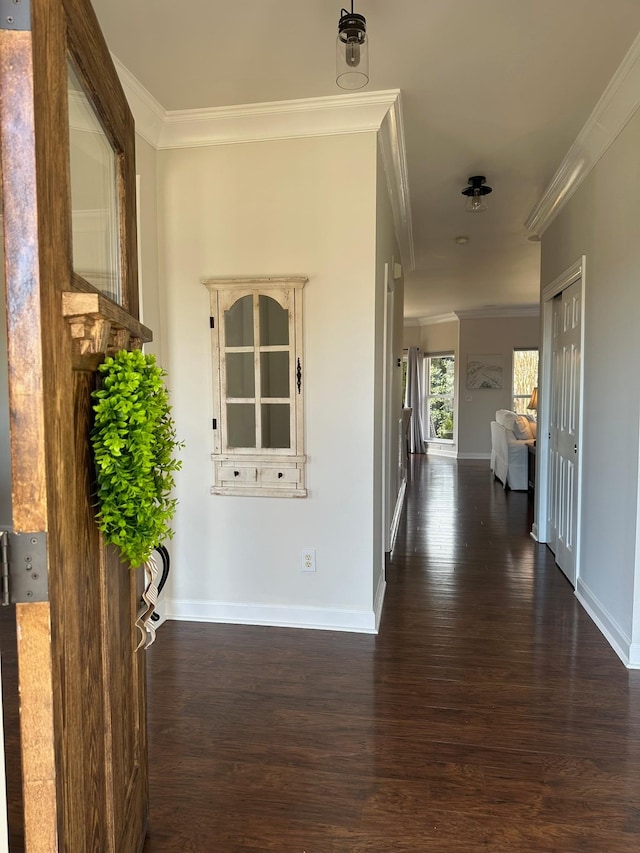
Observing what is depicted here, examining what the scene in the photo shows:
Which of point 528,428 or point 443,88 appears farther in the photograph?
point 528,428

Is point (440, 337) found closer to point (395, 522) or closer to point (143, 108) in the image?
point (395, 522)

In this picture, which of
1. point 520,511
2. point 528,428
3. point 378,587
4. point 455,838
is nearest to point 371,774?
point 455,838

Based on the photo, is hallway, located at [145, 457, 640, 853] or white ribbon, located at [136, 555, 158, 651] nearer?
white ribbon, located at [136, 555, 158, 651]

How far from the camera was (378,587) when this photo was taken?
3.23 meters

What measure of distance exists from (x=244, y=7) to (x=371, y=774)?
2793 mm

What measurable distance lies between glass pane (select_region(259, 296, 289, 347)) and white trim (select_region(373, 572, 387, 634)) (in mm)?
1535

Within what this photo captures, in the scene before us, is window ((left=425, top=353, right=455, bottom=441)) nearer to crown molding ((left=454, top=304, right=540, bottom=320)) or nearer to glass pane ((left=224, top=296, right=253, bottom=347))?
crown molding ((left=454, top=304, right=540, bottom=320))

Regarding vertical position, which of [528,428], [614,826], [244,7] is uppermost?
[244,7]

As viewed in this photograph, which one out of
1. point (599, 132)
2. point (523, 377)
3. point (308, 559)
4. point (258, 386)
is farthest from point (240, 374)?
point (523, 377)

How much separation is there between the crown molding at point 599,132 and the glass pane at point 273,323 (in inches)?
74.2

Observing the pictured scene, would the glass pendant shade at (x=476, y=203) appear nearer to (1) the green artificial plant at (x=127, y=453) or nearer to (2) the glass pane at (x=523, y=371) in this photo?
(1) the green artificial plant at (x=127, y=453)

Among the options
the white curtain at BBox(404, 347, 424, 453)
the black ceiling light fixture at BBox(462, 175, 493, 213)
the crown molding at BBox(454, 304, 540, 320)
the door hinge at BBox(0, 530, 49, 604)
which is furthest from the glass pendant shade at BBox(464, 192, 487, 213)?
the white curtain at BBox(404, 347, 424, 453)

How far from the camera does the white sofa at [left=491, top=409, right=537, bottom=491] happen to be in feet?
22.5

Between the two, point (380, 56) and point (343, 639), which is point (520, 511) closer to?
point (343, 639)
